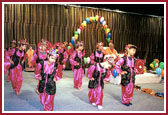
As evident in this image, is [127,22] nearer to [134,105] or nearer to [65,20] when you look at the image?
[65,20]

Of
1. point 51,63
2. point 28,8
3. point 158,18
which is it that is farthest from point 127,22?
point 51,63

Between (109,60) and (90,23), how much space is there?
712cm

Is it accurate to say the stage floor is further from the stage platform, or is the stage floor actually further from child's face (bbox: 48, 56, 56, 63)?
child's face (bbox: 48, 56, 56, 63)

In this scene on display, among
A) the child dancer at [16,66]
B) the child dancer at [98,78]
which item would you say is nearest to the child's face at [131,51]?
the child dancer at [98,78]

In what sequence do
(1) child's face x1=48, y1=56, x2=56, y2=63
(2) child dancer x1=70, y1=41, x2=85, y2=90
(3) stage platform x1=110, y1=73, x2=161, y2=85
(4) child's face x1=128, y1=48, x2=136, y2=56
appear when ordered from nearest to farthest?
(1) child's face x1=48, y1=56, x2=56, y2=63 → (4) child's face x1=128, y1=48, x2=136, y2=56 → (2) child dancer x1=70, y1=41, x2=85, y2=90 → (3) stage platform x1=110, y1=73, x2=161, y2=85

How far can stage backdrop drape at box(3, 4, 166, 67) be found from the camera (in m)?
8.60

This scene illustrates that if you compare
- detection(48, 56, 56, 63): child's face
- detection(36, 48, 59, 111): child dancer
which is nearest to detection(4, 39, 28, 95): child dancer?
detection(36, 48, 59, 111): child dancer

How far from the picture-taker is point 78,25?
986cm

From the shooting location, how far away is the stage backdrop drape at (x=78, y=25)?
339 inches

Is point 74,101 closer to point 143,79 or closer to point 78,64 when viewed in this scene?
point 78,64

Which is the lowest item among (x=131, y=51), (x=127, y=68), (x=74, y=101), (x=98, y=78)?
(x=74, y=101)

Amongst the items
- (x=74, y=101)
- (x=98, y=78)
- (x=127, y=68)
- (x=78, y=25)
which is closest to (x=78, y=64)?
(x=74, y=101)

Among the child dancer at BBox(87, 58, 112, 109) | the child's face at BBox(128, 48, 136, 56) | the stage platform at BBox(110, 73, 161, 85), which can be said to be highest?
the child's face at BBox(128, 48, 136, 56)

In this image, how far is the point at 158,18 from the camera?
11828mm
